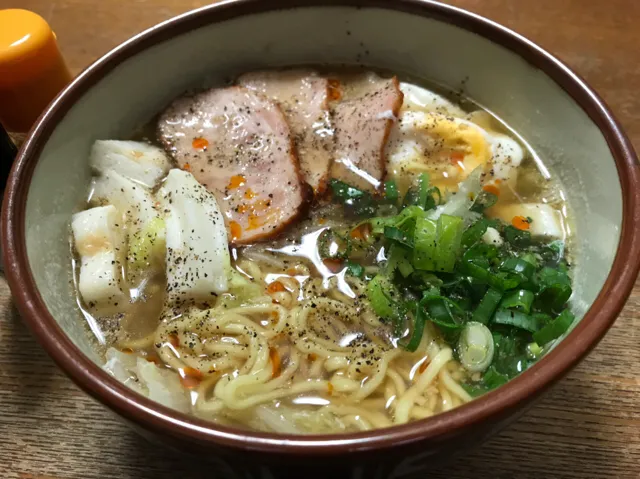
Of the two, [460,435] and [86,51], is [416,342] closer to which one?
[460,435]

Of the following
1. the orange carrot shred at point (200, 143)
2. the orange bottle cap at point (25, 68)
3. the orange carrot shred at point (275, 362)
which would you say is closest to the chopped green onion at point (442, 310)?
the orange carrot shred at point (275, 362)

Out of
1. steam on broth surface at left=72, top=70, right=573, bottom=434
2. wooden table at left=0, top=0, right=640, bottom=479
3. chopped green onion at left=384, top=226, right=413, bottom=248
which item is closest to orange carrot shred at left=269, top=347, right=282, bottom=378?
steam on broth surface at left=72, top=70, right=573, bottom=434

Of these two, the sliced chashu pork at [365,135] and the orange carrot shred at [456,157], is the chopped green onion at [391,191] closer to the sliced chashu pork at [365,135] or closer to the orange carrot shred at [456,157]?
the sliced chashu pork at [365,135]

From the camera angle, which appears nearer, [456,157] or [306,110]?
[456,157]

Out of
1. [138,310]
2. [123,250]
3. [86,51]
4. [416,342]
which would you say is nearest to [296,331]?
[416,342]

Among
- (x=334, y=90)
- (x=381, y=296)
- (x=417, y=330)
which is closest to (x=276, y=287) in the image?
(x=381, y=296)

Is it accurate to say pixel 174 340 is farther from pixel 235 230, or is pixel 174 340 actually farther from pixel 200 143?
pixel 200 143

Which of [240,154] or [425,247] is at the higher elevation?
[425,247]
